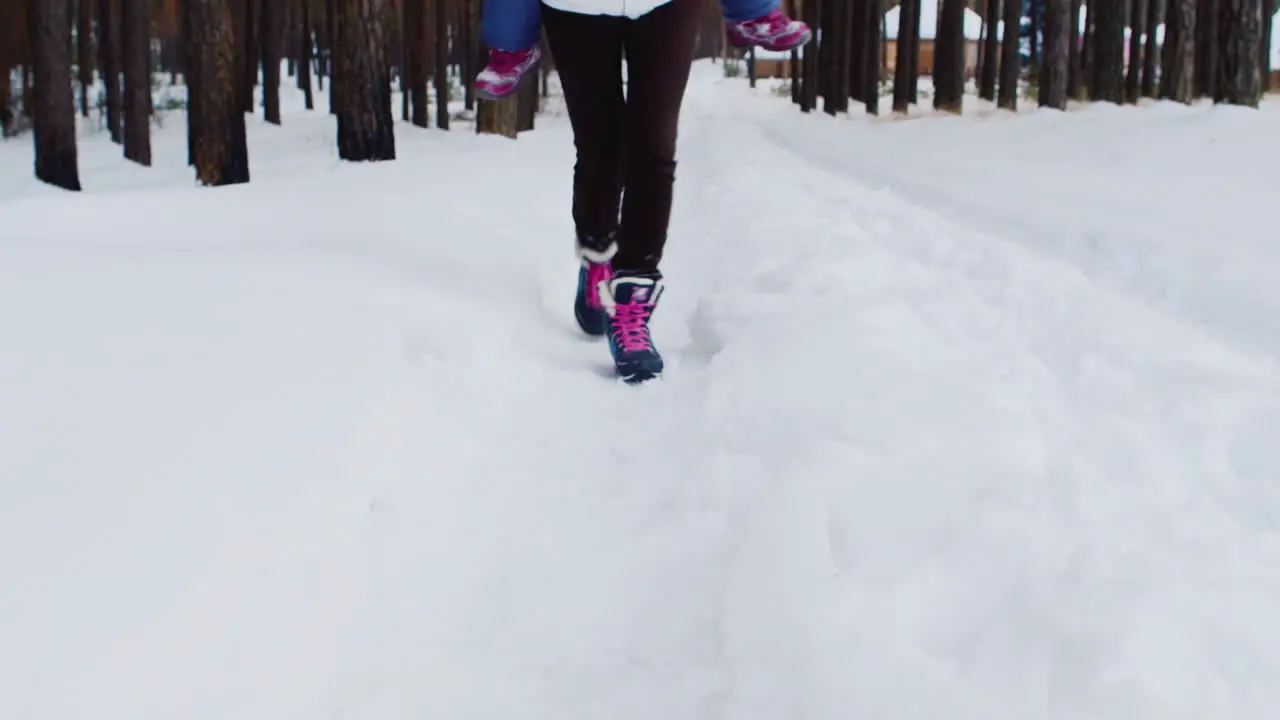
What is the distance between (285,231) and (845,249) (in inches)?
87.7

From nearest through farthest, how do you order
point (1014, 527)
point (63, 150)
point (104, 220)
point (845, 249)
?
point (1014, 527) → point (104, 220) → point (845, 249) → point (63, 150)

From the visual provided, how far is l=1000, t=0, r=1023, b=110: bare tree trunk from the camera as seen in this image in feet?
55.1

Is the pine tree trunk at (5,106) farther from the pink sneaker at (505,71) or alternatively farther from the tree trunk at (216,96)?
the pink sneaker at (505,71)

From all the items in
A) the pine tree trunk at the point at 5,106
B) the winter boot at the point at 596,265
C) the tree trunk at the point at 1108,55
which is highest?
the tree trunk at the point at 1108,55

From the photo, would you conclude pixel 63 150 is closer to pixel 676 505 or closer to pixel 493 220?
pixel 493 220

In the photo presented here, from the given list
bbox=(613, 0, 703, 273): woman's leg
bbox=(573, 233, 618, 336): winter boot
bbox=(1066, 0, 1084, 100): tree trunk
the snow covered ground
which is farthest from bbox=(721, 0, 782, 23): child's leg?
bbox=(1066, 0, 1084, 100): tree trunk

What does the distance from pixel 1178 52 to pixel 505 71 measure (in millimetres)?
12368

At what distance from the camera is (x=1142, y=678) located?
1.34 m

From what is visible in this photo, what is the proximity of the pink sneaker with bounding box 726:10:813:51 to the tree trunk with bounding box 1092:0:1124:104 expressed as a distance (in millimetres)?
12563

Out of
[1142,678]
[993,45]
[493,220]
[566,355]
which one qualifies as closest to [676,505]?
[1142,678]

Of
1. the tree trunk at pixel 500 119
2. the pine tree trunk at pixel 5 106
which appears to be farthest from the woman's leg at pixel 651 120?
the pine tree trunk at pixel 5 106

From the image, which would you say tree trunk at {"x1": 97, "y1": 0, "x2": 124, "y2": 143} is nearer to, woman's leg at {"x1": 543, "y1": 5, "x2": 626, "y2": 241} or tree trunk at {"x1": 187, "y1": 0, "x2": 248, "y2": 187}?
tree trunk at {"x1": 187, "y1": 0, "x2": 248, "y2": 187}

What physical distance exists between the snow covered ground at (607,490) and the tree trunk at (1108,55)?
1138 centimetres

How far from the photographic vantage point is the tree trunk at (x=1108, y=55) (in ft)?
46.3
